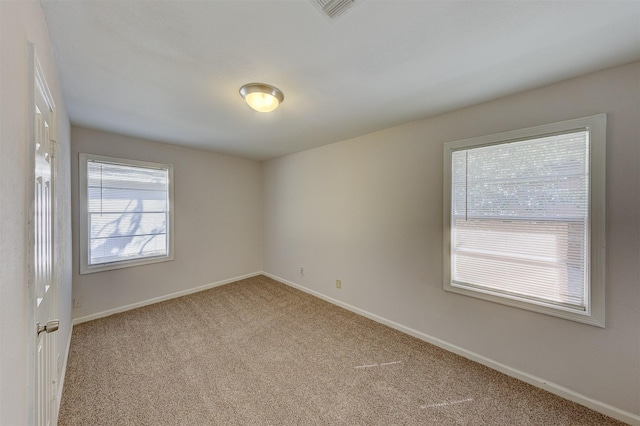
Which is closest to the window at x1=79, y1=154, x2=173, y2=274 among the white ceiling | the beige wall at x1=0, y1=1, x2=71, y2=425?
the white ceiling

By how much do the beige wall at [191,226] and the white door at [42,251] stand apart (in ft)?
6.15

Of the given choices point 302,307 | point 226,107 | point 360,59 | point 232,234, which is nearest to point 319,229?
point 302,307

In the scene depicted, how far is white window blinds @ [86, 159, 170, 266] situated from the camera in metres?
2.98

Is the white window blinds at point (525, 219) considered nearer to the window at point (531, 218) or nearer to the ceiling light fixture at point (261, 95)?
the window at point (531, 218)

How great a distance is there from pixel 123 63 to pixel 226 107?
31.3 inches

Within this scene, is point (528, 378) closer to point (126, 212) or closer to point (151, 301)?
point (151, 301)

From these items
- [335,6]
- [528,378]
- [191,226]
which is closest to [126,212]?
[191,226]

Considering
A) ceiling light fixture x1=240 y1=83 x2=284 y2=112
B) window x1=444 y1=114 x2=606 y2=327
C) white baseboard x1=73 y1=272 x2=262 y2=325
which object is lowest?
white baseboard x1=73 y1=272 x2=262 y2=325

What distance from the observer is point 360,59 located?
1549mm

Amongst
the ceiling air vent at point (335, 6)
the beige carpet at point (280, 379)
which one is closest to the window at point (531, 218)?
the beige carpet at point (280, 379)

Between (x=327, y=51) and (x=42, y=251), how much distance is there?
1.89 metres

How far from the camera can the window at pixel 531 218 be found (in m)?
1.68

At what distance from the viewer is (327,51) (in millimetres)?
1477

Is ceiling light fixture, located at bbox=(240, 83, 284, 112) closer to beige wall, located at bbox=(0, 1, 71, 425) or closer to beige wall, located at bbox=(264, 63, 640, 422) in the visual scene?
beige wall, located at bbox=(0, 1, 71, 425)
